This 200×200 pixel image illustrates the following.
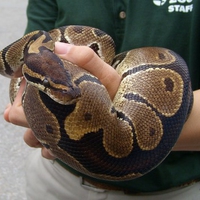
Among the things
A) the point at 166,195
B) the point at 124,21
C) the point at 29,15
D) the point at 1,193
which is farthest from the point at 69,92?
the point at 1,193

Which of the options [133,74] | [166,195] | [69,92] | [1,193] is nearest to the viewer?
[69,92]

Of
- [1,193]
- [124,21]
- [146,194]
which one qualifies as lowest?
[1,193]

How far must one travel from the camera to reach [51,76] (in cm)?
136

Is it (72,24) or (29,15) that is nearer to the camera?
(72,24)

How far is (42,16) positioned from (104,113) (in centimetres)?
83

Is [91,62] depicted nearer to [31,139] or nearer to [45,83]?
[45,83]

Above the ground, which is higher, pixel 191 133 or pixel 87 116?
pixel 87 116

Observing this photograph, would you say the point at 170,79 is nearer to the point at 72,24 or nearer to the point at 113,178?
the point at 113,178

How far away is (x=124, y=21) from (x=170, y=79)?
1.22 ft

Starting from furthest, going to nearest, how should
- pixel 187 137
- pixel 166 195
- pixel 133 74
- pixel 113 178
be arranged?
1. pixel 166 195
2. pixel 133 74
3. pixel 187 137
4. pixel 113 178

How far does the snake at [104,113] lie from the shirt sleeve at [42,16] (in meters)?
0.39

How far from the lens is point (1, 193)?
3230mm

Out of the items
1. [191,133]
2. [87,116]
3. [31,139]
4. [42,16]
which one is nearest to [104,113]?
[87,116]

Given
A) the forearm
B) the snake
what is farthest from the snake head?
the forearm
